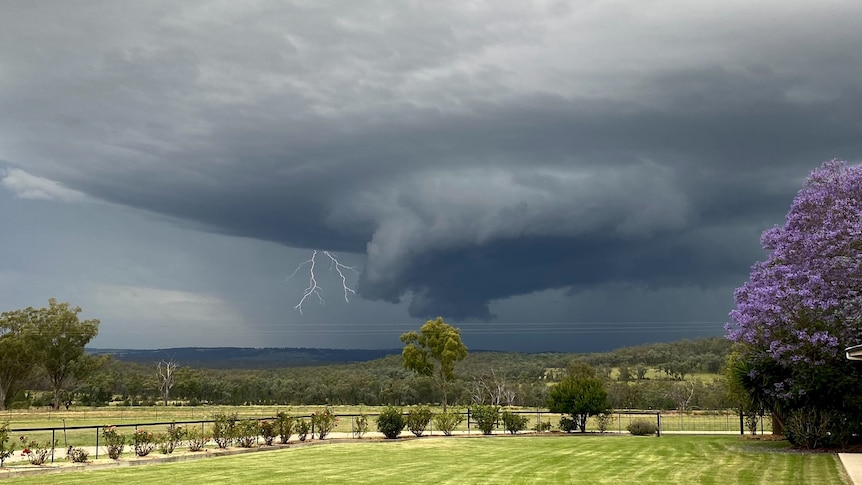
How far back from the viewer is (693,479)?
1794 centimetres

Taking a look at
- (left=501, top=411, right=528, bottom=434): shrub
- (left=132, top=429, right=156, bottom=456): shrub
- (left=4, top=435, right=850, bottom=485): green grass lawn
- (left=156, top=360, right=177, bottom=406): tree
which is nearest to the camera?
(left=4, top=435, right=850, bottom=485): green grass lawn

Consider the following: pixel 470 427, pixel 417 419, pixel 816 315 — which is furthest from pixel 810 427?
pixel 470 427

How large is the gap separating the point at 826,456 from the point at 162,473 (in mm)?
20227

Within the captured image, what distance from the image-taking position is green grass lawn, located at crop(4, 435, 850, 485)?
18.2 meters

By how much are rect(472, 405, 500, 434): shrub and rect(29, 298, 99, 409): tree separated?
218ft

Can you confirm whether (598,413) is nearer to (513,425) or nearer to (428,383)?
(513,425)

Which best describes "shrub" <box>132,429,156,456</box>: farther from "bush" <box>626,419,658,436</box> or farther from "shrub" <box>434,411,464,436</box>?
"bush" <box>626,419,658,436</box>

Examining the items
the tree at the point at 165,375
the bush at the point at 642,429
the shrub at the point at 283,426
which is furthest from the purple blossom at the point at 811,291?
the tree at the point at 165,375

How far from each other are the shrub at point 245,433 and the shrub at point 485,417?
13659mm

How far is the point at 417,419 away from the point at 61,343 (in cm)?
6869

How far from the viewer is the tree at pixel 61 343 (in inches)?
3438

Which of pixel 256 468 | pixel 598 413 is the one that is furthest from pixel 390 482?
pixel 598 413

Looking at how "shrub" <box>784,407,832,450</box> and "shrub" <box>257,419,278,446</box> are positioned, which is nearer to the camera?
"shrub" <box>784,407,832,450</box>

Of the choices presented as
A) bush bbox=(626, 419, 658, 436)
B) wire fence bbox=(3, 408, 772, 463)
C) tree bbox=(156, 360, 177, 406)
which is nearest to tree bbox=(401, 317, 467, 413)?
wire fence bbox=(3, 408, 772, 463)
